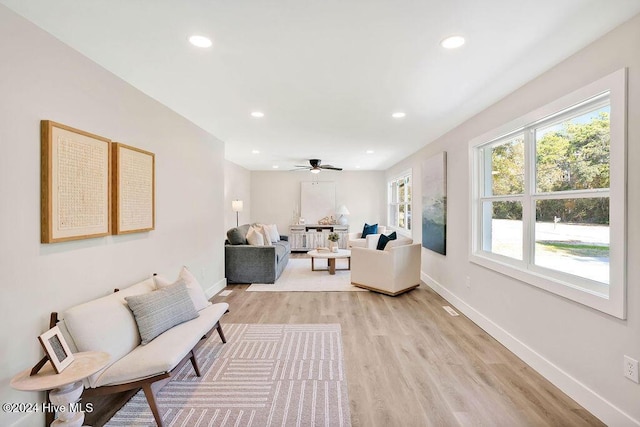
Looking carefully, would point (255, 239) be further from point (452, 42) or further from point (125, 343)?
point (452, 42)

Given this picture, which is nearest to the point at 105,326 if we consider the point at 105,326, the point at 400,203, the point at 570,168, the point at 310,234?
the point at 105,326

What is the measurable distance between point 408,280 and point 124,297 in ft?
11.9

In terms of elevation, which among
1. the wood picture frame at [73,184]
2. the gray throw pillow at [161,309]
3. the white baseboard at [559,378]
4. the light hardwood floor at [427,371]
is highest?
the wood picture frame at [73,184]

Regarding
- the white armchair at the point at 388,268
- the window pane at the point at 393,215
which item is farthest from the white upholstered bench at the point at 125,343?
the window pane at the point at 393,215

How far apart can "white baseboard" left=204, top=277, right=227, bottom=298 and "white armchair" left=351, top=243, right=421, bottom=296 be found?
2094 mm

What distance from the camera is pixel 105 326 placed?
6.08 feet

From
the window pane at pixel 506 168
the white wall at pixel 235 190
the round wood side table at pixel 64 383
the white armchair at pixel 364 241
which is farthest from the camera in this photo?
the white wall at pixel 235 190

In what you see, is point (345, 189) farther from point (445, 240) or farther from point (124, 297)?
point (124, 297)

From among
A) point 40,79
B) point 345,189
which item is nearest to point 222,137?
point 40,79

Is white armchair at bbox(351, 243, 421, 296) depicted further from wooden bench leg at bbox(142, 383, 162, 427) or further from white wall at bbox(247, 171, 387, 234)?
white wall at bbox(247, 171, 387, 234)

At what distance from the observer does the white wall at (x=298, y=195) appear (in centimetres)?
866

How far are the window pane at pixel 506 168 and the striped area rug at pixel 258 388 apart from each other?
2273mm

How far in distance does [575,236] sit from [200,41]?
2.94 metres

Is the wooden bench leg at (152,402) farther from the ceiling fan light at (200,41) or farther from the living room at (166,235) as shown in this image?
the ceiling fan light at (200,41)
